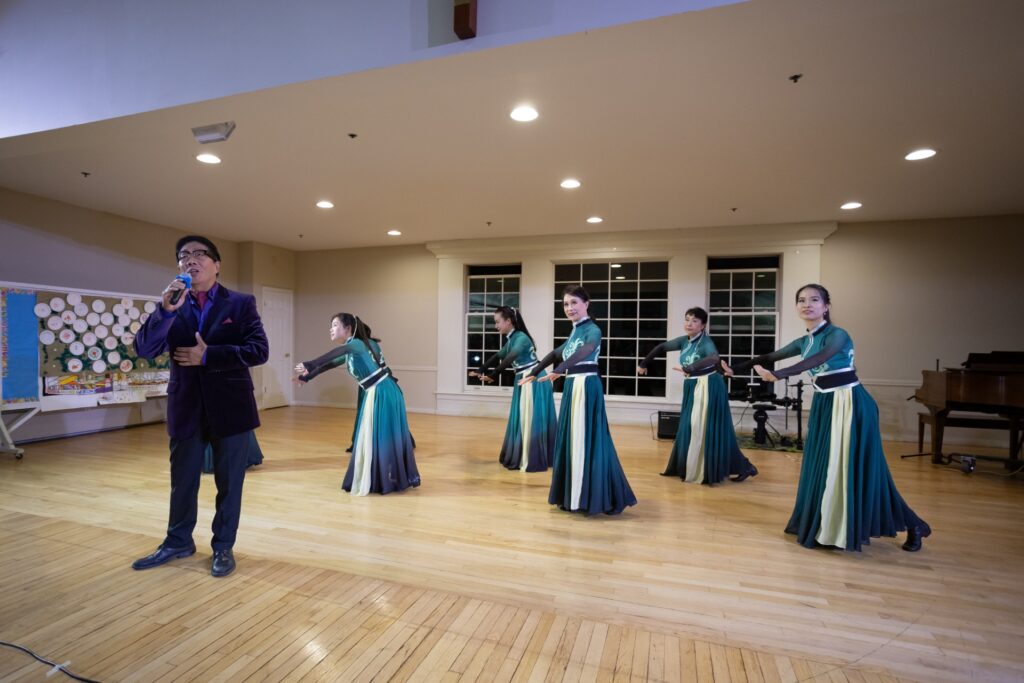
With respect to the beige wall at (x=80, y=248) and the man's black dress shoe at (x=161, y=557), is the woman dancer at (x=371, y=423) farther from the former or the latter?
the beige wall at (x=80, y=248)

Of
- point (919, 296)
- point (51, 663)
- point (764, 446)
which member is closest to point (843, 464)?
point (764, 446)

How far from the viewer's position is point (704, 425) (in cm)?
415

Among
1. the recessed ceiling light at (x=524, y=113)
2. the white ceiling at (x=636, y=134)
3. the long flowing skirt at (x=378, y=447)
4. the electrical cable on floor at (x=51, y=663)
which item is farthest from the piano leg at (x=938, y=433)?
the electrical cable on floor at (x=51, y=663)

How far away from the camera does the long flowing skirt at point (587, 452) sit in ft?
10.3

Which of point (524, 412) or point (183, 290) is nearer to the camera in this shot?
point (183, 290)

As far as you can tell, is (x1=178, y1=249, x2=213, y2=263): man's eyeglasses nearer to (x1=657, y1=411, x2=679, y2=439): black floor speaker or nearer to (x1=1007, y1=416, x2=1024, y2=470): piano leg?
(x1=657, y1=411, x2=679, y2=439): black floor speaker

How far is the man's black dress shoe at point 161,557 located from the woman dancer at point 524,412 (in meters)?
2.62

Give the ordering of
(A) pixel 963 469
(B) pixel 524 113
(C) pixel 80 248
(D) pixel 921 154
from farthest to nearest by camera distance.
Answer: (C) pixel 80 248
(A) pixel 963 469
(D) pixel 921 154
(B) pixel 524 113

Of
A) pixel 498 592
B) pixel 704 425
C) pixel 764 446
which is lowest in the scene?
pixel 764 446

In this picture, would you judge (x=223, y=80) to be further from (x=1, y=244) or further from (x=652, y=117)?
(x=1, y=244)

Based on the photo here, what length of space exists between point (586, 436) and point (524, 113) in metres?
2.25

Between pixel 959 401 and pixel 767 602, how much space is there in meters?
3.74

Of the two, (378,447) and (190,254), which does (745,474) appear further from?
(190,254)

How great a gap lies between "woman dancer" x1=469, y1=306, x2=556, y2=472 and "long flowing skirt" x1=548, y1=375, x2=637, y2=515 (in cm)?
126
